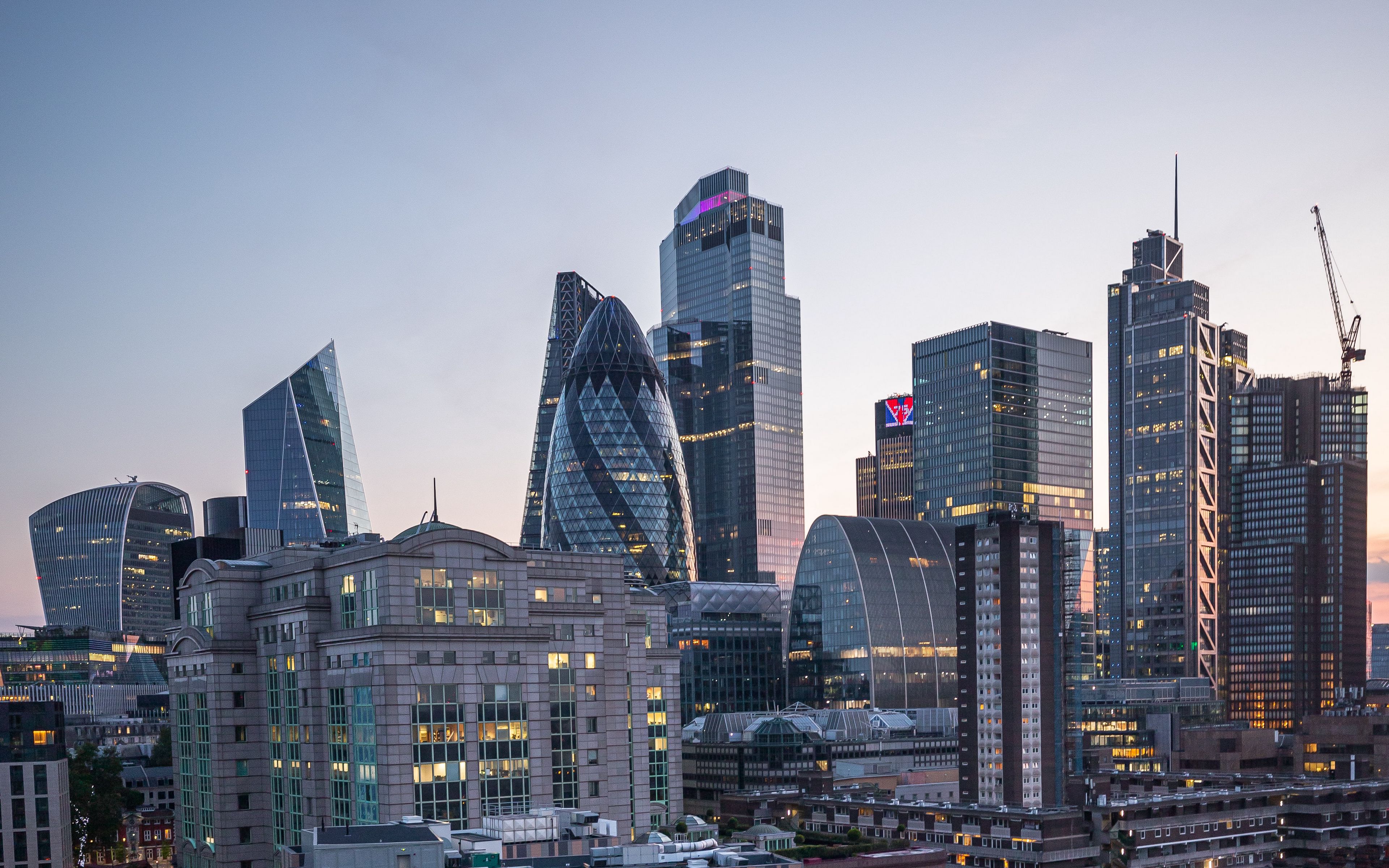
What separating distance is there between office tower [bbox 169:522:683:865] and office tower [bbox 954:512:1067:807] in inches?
2958

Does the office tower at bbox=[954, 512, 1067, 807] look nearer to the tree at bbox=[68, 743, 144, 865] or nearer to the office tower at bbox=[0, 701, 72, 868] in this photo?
the tree at bbox=[68, 743, 144, 865]

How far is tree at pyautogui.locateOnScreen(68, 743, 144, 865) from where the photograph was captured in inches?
6471

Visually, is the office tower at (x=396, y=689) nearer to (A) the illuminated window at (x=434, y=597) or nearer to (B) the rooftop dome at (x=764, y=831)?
(A) the illuminated window at (x=434, y=597)

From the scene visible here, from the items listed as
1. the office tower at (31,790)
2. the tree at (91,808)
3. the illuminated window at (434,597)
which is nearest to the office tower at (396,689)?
the illuminated window at (434,597)

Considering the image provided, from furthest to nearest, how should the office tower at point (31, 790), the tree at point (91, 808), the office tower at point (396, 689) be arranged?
the tree at point (91, 808) → the office tower at point (31, 790) → the office tower at point (396, 689)

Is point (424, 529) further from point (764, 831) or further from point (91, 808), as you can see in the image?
point (91, 808)

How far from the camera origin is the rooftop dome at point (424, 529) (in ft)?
347

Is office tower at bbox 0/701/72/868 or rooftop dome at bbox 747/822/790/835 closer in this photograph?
office tower at bbox 0/701/72/868

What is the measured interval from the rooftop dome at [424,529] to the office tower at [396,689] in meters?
0.66

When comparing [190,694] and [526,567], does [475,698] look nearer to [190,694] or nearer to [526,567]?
[526,567]

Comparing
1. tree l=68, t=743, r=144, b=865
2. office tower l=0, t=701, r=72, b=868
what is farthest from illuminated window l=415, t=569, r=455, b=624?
tree l=68, t=743, r=144, b=865

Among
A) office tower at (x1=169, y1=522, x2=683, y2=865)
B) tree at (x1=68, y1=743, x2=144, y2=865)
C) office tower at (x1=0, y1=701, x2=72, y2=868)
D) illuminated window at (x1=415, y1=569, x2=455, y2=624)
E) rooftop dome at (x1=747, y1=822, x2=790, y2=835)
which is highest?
illuminated window at (x1=415, y1=569, x2=455, y2=624)

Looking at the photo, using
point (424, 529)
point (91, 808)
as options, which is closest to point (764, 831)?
point (424, 529)

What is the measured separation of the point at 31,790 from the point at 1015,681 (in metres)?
122
